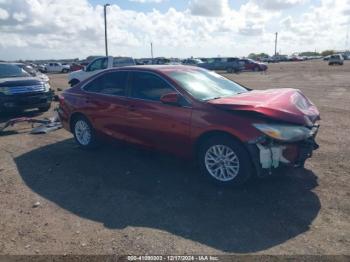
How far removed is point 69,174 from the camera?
227 inches

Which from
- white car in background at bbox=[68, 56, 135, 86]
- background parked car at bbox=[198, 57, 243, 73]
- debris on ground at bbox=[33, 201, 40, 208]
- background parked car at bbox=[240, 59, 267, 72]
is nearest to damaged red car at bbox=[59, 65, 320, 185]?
debris on ground at bbox=[33, 201, 40, 208]

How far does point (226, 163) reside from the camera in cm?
487

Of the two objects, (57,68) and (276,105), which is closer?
(276,105)

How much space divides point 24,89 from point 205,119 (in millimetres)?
7860

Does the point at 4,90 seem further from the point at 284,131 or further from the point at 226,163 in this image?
the point at 284,131

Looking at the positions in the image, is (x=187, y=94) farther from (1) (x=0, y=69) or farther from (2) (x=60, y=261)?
(1) (x=0, y=69)

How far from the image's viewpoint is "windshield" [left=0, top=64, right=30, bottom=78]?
37.6 feet

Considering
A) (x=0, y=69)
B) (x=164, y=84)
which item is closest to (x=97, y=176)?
(x=164, y=84)

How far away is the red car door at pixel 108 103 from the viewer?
6.13 metres

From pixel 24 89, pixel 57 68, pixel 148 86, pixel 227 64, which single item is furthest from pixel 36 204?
pixel 57 68

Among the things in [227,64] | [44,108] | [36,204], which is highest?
[227,64]

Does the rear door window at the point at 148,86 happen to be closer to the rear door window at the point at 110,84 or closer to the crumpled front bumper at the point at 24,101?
the rear door window at the point at 110,84

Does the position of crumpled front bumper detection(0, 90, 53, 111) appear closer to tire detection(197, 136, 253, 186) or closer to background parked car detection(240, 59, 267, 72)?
tire detection(197, 136, 253, 186)

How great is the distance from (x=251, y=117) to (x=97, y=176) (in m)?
2.61
